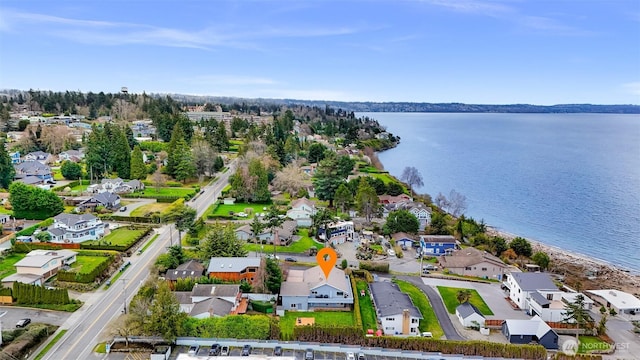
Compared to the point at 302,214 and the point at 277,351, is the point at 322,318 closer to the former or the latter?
the point at 277,351

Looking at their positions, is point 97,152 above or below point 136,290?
above

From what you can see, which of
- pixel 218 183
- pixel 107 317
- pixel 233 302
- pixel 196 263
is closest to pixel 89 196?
pixel 218 183

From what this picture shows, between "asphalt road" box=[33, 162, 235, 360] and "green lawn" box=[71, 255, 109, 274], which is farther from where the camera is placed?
"green lawn" box=[71, 255, 109, 274]

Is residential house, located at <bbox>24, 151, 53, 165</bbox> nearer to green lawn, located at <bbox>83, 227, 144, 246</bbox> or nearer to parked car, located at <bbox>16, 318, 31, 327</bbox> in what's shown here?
green lawn, located at <bbox>83, 227, 144, 246</bbox>

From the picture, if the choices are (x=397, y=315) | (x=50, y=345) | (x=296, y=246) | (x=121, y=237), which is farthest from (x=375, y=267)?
(x=121, y=237)

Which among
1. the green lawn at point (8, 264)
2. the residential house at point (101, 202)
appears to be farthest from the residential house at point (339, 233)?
the green lawn at point (8, 264)

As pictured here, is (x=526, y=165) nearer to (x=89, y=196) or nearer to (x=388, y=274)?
(x=388, y=274)

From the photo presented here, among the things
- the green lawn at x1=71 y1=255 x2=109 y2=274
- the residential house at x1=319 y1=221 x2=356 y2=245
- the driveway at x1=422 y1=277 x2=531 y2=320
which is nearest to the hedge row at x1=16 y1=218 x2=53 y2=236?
the green lawn at x1=71 y1=255 x2=109 y2=274
